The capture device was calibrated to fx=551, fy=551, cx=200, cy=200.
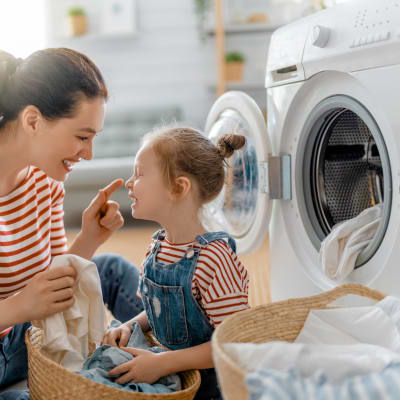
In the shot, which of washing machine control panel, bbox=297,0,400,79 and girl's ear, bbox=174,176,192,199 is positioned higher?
washing machine control panel, bbox=297,0,400,79

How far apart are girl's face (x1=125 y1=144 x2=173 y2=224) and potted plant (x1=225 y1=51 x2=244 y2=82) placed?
106 inches

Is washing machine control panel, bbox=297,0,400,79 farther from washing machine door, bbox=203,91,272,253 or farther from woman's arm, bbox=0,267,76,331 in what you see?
woman's arm, bbox=0,267,76,331

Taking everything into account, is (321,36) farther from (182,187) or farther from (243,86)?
(243,86)

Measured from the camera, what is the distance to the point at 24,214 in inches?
52.3

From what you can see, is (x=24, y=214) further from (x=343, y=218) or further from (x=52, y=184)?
(x=343, y=218)

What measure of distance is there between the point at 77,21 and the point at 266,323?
346 cm

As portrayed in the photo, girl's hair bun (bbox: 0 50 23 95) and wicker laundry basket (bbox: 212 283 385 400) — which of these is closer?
wicker laundry basket (bbox: 212 283 385 400)

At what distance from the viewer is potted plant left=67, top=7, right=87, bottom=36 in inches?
154

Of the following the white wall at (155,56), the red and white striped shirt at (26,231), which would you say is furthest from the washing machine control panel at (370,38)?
the white wall at (155,56)

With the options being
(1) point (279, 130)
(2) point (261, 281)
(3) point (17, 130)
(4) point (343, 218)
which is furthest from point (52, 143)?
(2) point (261, 281)

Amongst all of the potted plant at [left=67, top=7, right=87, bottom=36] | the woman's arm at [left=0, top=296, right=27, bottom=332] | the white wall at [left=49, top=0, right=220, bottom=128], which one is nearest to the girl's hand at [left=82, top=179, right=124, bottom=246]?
the woman's arm at [left=0, top=296, right=27, bottom=332]

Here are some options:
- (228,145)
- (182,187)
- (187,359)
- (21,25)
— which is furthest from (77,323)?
(21,25)

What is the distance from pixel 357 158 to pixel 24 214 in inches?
33.8

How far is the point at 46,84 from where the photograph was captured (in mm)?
1182
